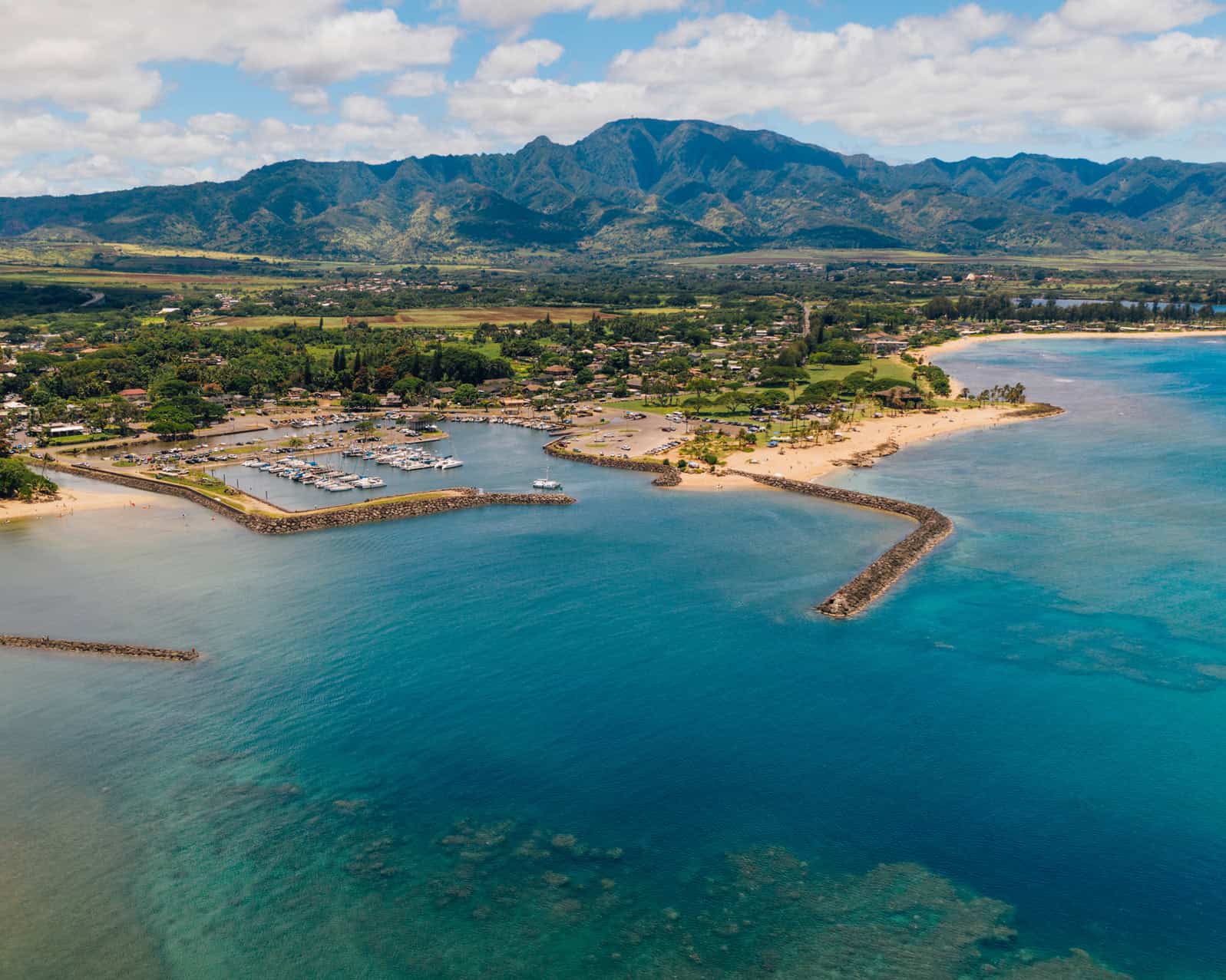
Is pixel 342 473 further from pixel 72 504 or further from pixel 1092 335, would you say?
pixel 1092 335

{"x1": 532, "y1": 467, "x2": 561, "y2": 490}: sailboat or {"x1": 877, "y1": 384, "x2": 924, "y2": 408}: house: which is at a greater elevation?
{"x1": 877, "y1": 384, "x2": 924, "y2": 408}: house

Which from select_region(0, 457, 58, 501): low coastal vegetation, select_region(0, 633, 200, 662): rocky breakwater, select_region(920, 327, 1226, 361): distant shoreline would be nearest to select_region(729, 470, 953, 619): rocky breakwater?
select_region(0, 633, 200, 662): rocky breakwater

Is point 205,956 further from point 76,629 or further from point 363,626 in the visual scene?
point 76,629

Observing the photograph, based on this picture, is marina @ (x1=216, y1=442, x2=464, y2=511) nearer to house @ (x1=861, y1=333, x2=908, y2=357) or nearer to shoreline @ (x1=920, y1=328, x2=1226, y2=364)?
house @ (x1=861, y1=333, x2=908, y2=357)

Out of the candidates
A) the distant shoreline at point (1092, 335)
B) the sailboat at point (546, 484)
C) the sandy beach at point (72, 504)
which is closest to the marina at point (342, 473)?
the sandy beach at point (72, 504)

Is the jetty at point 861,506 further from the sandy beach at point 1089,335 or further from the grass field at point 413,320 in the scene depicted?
the sandy beach at point 1089,335

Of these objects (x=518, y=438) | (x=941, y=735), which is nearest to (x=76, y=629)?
(x=941, y=735)

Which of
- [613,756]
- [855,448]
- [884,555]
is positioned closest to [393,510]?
[884,555]
